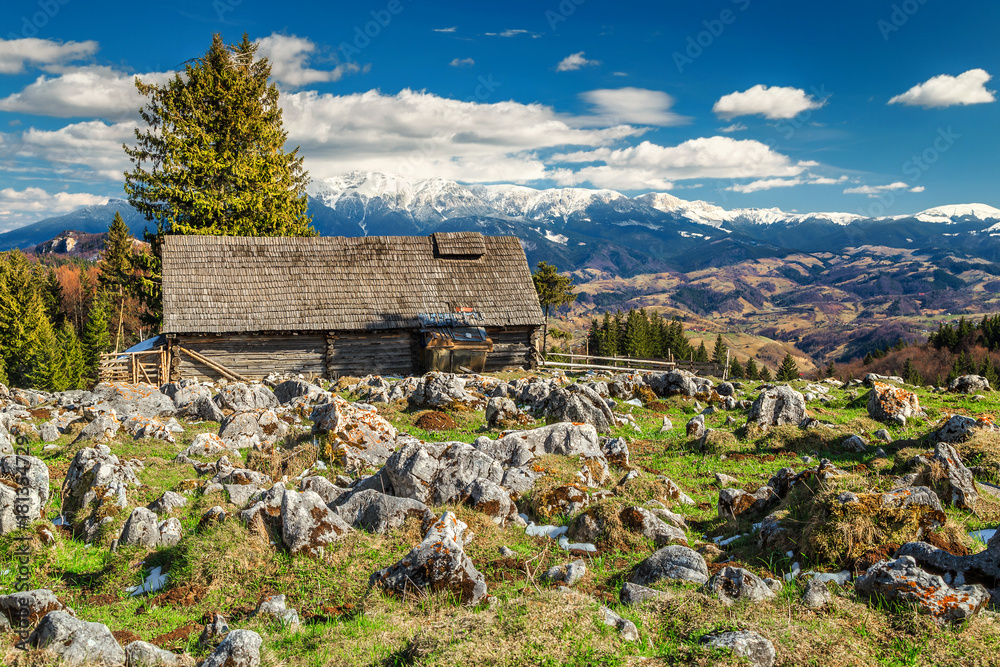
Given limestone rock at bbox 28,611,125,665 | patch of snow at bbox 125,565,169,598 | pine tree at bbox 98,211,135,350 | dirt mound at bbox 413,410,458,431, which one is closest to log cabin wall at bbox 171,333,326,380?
dirt mound at bbox 413,410,458,431

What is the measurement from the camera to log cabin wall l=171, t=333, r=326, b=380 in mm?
25344

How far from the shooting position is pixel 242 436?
42.1ft

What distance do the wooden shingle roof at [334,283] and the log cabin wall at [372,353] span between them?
2.47 ft

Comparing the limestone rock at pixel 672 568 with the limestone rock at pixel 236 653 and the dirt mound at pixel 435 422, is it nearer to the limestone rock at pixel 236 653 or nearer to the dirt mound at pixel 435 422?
the limestone rock at pixel 236 653

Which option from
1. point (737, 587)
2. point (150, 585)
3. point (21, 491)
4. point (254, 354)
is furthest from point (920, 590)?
point (254, 354)

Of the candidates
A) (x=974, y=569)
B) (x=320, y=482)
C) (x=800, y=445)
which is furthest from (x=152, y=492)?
(x=800, y=445)

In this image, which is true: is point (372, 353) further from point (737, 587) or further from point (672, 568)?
point (737, 587)

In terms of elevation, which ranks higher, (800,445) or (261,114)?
(261,114)

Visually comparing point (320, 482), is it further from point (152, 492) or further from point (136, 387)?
point (136, 387)

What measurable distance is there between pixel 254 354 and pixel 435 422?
14.3 metres

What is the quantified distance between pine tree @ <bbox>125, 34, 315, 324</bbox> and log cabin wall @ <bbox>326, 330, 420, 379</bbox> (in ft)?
42.7

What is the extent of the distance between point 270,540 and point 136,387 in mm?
12132

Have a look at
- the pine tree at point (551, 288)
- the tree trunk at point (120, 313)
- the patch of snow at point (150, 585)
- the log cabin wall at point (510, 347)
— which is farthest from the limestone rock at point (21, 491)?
the tree trunk at point (120, 313)

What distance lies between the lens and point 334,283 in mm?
28266
